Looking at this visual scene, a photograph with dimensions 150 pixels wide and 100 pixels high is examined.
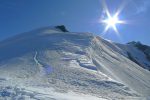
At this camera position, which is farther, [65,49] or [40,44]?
[40,44]

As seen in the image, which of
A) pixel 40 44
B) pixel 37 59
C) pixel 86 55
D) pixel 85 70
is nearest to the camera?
pixel 85 70

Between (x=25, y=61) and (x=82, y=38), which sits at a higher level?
(x=82, y=38)

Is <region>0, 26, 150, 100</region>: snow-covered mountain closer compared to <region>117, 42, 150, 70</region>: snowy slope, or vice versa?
<region>0, 26, 150, 100</region>: snow-covered mountain

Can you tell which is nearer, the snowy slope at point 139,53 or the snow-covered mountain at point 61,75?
the snow-covered mountain at point 61,75

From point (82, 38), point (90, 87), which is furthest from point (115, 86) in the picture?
point (82, 38)

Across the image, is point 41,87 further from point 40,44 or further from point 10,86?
point 40,44

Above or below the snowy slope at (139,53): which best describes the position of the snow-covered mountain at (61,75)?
below

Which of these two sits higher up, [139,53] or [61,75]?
[139,53]

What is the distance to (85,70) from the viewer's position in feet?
79.7

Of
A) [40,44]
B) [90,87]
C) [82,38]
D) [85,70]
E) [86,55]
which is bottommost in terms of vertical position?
[90,87]

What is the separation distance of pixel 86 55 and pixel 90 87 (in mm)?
9681

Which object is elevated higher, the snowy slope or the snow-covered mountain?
the snowy slope

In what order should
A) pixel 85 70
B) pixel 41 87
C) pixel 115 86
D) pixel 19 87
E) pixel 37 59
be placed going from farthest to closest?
pixel 37 59 → pixel 85 70 → pixel 115 86 → pixel 41 87 → pixel 19 87

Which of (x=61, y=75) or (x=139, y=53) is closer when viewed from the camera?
(x=61, y=75)
